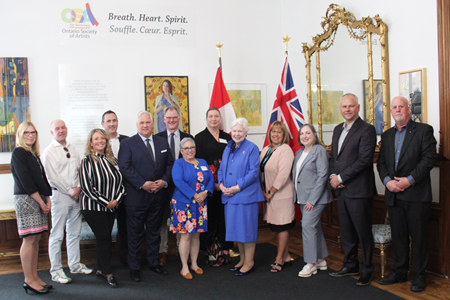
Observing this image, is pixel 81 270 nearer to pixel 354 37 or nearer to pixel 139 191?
pixel 139 191

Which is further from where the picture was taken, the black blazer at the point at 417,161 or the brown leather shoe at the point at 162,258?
the brown leather shoe at the point at 162,258

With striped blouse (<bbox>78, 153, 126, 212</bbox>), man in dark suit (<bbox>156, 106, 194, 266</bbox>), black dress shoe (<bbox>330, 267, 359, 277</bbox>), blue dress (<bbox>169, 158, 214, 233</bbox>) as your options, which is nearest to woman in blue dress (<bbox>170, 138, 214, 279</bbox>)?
blue dress (<bbox>169, 158, 214, 233</bbox>)

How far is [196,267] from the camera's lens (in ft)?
12.2

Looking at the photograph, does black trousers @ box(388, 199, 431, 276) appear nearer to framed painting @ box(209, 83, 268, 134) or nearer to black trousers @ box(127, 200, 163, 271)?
black trousers @ box(127, 200, 163, 271)

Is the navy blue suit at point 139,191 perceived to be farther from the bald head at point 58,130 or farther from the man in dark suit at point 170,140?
the bald head at point 58,130

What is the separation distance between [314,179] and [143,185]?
63.4 inches

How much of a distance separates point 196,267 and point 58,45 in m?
3.21

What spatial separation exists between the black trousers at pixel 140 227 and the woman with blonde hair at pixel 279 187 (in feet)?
3.59

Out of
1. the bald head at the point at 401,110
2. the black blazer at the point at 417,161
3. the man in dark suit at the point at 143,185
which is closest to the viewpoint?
the black blazer at the point at 417,161

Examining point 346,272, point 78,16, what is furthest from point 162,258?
point 78,16

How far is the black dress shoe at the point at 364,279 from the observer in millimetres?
3221

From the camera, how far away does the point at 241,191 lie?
3.53 metres

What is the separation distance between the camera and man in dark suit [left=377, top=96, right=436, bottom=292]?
3029 mm

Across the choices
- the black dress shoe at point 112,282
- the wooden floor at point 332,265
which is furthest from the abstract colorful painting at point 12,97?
the black dress shoe at point 112,282
